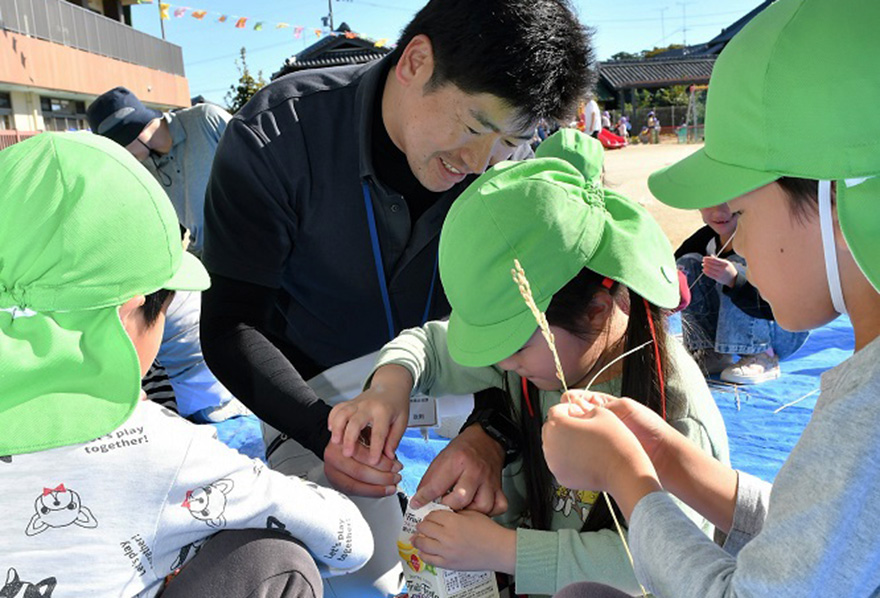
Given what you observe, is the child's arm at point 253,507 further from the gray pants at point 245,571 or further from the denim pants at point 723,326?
the denim pants at point 723,326

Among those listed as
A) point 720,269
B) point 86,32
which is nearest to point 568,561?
point 720,269

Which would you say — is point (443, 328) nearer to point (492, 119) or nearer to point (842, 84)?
point (492, 119)

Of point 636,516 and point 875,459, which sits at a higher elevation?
point 875,459

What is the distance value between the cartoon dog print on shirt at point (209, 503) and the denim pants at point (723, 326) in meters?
2.34

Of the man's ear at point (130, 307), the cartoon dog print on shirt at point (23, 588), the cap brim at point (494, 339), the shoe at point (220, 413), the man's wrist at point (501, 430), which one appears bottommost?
the shoe at point (220, 413)

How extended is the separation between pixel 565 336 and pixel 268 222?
81cm

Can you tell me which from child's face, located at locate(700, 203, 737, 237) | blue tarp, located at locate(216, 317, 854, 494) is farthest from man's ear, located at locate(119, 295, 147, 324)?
child's face, located at locate(700, 203, 737, 237)

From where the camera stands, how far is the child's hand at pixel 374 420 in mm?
1352

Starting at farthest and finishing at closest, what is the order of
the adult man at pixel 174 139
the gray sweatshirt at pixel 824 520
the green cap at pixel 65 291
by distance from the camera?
the adult man at pixel 174 139 < the green cap at pixel 65 291 < the gray sweatshirt at pixel 824 520

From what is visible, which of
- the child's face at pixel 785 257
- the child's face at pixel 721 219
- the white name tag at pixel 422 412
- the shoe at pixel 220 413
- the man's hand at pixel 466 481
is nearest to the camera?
the child's face at pixel 785 257

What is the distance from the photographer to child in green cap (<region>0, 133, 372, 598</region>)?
97 cm

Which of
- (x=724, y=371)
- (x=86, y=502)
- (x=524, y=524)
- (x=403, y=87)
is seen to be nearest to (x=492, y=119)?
(x=403, y=87)

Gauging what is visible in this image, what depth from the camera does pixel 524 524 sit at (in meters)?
1.43

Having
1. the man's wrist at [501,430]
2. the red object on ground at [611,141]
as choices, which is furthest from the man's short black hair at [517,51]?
the red object on ground at [611,141]
